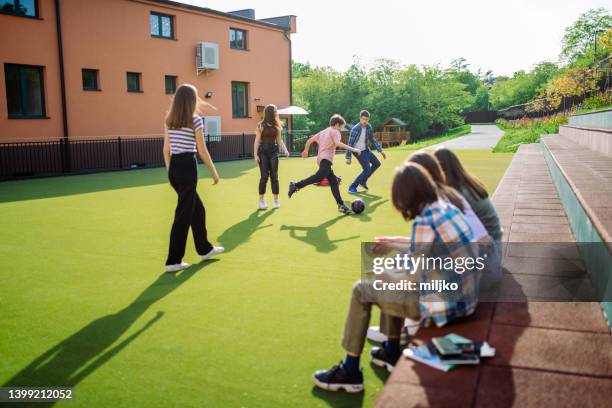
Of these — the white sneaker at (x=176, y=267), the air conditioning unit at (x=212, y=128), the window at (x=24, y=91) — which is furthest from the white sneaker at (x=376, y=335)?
the air conditioning unit at (x=212, y=128)

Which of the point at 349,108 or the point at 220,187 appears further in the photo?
the point at 349,108

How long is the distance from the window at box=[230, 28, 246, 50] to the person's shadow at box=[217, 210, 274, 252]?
19.9m

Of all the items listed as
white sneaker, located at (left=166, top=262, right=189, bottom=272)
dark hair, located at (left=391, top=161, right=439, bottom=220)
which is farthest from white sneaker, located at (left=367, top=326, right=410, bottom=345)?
white sneaker, located at (left=166, top=262, right=189, bottom=272)

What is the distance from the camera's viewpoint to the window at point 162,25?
23641 millimetres

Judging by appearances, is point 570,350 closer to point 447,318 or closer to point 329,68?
point 447,318

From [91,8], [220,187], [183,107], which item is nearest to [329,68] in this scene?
[91,8]

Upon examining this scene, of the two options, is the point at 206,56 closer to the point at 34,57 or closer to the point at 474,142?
the point at 34,57

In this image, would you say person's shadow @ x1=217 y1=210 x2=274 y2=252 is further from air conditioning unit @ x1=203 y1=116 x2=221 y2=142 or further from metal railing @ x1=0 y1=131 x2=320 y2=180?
air conditioning unit @ x1=203 y1=116 x2=221 y2=142

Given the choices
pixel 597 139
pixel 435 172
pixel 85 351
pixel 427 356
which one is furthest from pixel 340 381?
pixel 597 139

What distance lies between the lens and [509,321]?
3.26 metres

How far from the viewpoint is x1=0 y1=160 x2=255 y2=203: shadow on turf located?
13.1 meters

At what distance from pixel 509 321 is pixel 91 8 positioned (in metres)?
21.0

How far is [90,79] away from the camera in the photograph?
21.0 meters

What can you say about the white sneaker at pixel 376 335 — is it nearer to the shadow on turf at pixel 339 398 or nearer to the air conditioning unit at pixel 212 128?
the shadow on turf at pixel 339 398
